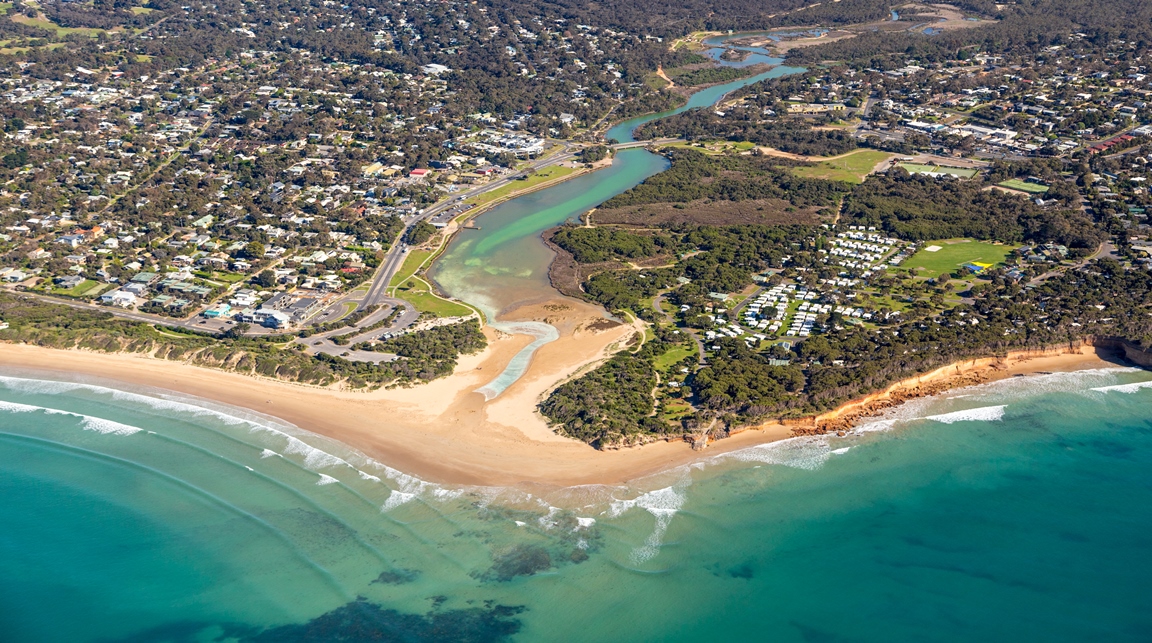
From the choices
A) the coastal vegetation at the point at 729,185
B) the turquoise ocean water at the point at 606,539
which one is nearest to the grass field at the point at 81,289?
the turquoise ocean water at the point at 606,539

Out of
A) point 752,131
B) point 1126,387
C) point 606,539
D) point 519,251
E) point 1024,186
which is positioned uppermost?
point 752,131

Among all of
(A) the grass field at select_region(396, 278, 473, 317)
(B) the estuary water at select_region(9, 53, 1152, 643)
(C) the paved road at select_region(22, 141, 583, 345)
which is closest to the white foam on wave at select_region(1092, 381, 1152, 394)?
(B) the estuary water at select_region(9, 53, 1152, 643)

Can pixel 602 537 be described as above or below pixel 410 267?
below

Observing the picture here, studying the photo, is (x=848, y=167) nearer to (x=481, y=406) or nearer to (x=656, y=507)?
(x=481, y=406)

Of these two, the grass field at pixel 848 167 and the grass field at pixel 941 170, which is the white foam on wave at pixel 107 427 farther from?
the grass field at pixel 941 170

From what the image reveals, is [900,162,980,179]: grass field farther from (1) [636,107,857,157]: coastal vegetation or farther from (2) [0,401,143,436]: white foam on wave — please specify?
(2) [0,401,143,436]: white foam on wave

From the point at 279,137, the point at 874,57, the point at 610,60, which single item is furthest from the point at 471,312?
the point at 874,57

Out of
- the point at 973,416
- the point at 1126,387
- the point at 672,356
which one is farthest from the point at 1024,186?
the point at 672,356
